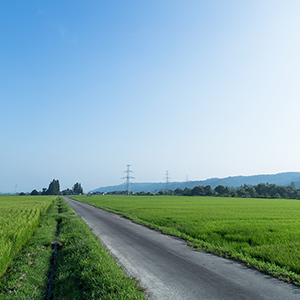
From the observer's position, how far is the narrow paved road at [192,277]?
21.7ft

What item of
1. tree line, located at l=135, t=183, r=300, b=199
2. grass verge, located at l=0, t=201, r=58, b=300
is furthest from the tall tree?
grass verge, located at l=0, t=201, r=58, b=300

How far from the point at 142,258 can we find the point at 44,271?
4.31 metres

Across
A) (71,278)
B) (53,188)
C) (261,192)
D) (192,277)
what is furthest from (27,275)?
(53,188)

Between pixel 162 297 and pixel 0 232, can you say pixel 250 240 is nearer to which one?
pixel 162 297

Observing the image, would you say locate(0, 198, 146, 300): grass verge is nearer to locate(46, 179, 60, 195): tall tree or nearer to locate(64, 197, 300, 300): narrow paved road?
locate(64, 197, 300, 300): narrow paved road

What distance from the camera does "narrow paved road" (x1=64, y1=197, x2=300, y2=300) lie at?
260 inches

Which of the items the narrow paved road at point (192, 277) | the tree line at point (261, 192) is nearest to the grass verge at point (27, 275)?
the narrow paved road at point (192, 277)

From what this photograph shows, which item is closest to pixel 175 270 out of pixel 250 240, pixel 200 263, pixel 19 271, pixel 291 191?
pixel 200 263

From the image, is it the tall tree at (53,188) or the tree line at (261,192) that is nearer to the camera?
the tree line at (261,192)

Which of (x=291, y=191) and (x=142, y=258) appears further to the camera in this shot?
(x=291, y=191)

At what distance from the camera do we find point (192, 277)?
7.96 metres

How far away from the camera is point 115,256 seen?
10641 mm

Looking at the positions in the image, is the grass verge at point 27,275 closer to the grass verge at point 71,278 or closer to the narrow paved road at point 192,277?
the grass verge at point 71,278

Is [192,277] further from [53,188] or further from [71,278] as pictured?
[53,188]
